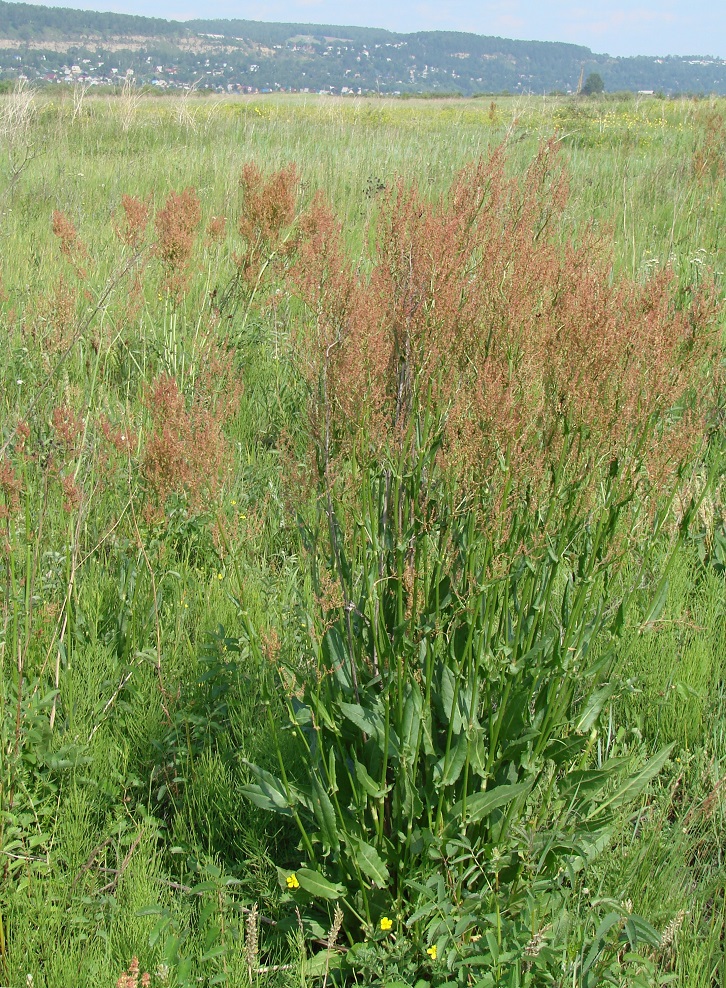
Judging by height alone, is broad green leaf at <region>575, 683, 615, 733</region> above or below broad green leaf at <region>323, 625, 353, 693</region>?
below

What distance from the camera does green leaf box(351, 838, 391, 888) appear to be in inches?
60.6

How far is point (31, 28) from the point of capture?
94.5 m

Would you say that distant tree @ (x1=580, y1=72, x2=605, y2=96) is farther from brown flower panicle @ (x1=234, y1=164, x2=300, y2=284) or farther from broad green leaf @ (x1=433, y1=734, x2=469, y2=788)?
broad green leaf @ (x1=433, y1=734, x2=469, y2=788)

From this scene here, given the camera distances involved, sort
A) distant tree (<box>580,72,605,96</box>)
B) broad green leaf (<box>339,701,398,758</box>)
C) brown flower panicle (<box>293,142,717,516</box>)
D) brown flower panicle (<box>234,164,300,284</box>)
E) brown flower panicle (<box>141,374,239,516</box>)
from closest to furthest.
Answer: brown flower panicle (<box>293,142,717,516</box>) < broad green leaf (<box>339,701,398,758</box>) < brown flower panicle (<box>141,374,239,516</box>) < brown flower panicle (<box>234,164,300,284</box>) < distant tree (<box>580,72,605,96</box>)

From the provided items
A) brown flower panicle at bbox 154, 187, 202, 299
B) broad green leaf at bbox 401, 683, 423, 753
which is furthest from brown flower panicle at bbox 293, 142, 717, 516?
brown flower panicle at bbox 154, 187, 202, 299

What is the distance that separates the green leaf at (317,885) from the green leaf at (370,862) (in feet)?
0.22

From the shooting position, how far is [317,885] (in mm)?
1562

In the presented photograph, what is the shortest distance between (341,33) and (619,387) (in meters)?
211

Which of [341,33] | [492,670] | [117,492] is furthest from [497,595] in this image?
[341,33]

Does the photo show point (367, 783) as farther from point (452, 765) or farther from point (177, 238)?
point (177, 238)

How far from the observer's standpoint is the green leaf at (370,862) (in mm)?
1539

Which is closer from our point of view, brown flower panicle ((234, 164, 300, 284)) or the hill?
brown flower panicle ((234, 164, 300, 284))

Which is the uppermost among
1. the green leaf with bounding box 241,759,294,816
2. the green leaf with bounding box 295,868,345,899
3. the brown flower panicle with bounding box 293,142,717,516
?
the brown flower panicle with bounding box 293,142,717,516

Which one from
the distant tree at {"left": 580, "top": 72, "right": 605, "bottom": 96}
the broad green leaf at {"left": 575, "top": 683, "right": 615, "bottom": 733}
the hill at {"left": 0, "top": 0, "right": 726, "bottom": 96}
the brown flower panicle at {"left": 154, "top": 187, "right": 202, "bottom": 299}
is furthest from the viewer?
the hill at {"left": 0, "top": 0, "right": 726, "bottom": 96}
